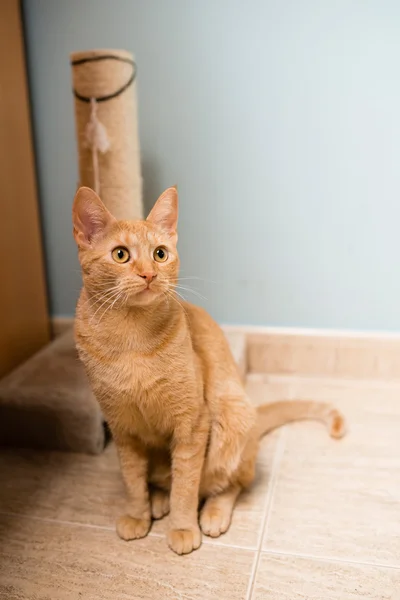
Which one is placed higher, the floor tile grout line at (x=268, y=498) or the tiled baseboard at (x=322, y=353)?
the tiled baseboard at (x=322, y=353)

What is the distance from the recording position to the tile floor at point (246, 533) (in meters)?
1.02

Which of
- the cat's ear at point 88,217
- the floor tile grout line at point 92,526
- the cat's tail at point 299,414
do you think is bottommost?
the floor tile grout line at point 92,526

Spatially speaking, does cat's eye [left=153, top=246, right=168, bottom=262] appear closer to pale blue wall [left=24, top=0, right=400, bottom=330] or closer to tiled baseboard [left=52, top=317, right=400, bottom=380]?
pale blue wall [left=24, top=0, right=400, bottom=330]

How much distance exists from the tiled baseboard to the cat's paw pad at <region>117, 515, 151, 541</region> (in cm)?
87

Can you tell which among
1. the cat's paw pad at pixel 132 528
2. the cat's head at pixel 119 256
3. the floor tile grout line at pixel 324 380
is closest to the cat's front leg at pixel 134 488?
the cat's paw pad at pixel 132 528

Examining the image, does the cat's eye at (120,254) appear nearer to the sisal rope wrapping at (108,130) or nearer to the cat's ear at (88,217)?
the cat's ear at (88,217)

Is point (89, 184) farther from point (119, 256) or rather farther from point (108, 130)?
point (119, 256)

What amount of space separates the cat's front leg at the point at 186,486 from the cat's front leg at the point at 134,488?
8cm

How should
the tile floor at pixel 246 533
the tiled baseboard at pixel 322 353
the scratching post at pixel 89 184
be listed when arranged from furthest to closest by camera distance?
1. the tiled baseboard at pixel 322 353
2. the scratching post at pixel 89 184
3. the tile floor at pixel 246 533

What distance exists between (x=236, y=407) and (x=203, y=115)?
101cm

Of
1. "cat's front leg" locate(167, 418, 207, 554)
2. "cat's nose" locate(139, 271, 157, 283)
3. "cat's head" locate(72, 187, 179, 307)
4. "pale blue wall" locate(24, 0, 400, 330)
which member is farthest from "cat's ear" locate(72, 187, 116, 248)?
"pale blue wall" locate(24, 0, 400, 330)

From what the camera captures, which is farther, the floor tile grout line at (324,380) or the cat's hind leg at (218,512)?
the floor tile grout line at (324,380)

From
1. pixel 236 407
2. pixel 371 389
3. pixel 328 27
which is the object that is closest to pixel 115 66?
pixel 328 27

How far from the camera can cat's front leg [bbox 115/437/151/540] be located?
1127mm
